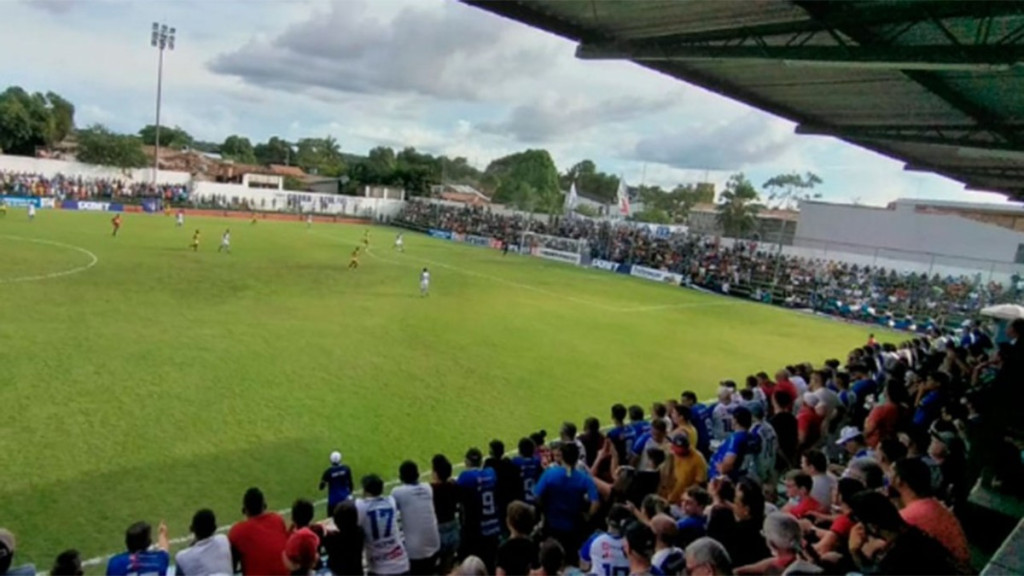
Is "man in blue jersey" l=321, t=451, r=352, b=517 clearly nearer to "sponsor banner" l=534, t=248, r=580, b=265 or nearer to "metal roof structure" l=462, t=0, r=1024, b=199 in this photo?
"metal roof structure" l=462, t=0, r=1024, b=199

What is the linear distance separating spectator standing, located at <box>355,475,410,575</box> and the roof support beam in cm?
623

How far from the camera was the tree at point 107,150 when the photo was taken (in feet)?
202

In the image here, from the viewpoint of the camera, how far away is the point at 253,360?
547 inches

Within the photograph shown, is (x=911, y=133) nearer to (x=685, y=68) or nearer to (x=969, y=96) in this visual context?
(x=969, y=96)

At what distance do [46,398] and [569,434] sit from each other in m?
8.96

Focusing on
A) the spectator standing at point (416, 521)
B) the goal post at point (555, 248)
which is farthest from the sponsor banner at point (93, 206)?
the spectator standing at point (416, 521)

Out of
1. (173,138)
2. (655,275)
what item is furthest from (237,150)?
(655,275)

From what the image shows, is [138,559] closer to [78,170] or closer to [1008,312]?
[1008,312]

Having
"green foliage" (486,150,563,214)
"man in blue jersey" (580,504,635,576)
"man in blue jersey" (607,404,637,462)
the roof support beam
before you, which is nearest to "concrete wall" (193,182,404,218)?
"green foliage" (486,150,563,214)

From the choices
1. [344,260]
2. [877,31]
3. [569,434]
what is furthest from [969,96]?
[344,260]

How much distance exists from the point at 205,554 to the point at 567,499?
2.84 metres

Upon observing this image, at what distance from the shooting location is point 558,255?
46.3 metres

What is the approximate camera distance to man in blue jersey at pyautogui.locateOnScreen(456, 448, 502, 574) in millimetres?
5770

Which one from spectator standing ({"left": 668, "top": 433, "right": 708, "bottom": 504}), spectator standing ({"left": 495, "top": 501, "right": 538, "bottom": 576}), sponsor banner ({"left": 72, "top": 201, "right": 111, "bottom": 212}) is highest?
spectator standing ({"left": 495, "top": 501, "right": 538, "bottom": 576})
